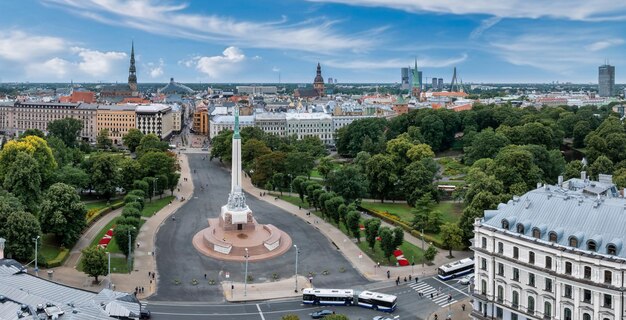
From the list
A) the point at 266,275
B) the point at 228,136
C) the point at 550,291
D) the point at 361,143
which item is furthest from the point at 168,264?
the point at 361,143

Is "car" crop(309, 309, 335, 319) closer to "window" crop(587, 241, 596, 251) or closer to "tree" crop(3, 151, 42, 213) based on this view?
"window" crop(587, 241, 596, 251)

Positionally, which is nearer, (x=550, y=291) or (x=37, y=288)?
(x=37, y=288)

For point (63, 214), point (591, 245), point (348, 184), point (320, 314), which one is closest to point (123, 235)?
point (63, 214)

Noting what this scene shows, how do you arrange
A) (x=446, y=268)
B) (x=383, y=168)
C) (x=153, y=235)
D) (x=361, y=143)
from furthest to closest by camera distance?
1. (x=361, y=143)
2. (x=383, y=168)
3. (x=153, y=235)
4. (x=446, y=268)

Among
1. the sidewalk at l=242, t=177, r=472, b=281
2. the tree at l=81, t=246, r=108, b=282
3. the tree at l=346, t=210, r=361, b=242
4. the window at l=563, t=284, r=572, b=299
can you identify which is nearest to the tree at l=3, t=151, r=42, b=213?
the tree at l=81, t=246, r=108, b=282

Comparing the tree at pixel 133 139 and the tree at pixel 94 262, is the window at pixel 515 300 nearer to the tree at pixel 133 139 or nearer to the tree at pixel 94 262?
the tree at pixel 94 262

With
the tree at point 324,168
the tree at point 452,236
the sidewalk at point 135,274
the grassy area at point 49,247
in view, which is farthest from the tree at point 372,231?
the tree at point 324,168

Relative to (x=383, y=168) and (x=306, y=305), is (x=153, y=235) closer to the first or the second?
(x=306, y=305)

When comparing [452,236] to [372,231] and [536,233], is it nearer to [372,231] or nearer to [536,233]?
[372,231]
